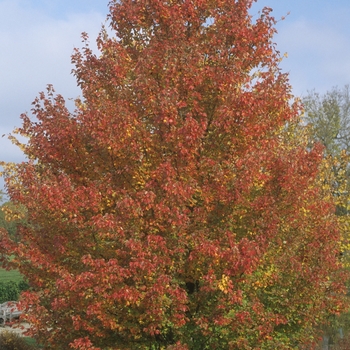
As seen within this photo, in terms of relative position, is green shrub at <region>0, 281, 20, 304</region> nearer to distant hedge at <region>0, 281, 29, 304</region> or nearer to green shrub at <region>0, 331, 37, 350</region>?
distant hedge at <region>0, 281, 29, 304</region>

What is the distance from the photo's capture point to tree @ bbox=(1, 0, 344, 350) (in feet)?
24.5

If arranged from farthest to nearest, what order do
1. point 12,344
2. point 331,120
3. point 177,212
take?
point 331,120, point 12,344, point 177,212

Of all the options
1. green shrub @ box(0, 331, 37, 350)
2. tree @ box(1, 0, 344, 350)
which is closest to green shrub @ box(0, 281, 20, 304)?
green shrub @ box(0, 331, 37, 350)

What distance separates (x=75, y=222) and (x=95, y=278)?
988mm

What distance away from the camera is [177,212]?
24.2ft

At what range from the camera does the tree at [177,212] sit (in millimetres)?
7461

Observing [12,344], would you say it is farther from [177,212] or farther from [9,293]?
[9,293]

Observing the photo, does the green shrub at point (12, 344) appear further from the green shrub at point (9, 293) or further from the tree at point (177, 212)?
the green shrub at point (9, 293)

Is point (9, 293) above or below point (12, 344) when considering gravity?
above

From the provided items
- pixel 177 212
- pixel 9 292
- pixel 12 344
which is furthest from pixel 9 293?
pixel 177 212

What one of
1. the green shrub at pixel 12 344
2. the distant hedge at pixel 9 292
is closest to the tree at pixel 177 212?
the green shrub at pixel 12 344

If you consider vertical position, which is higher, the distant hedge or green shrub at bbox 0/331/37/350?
the distant hedge

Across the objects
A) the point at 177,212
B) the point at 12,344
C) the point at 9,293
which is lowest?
the point at 12,344

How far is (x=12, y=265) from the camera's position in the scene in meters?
9.04
